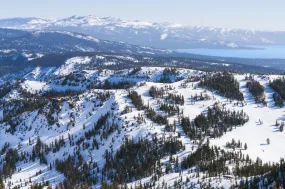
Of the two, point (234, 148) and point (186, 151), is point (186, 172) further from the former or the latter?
point (234, 148)

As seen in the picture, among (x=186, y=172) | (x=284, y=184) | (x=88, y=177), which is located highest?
(x=284, y=184)

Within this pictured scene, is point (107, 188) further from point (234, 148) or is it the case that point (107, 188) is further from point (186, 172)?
point (234, 148)

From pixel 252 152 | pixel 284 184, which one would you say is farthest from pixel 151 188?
pixel 252 152

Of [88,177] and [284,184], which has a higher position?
[284,184]

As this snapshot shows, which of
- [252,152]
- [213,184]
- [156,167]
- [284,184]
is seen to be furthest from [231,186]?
[252,152]

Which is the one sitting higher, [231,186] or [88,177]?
[231,186]

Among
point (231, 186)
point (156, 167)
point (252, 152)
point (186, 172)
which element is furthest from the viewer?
point (252, 152)

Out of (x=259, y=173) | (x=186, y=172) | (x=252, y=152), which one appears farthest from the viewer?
(x=252, y=152)

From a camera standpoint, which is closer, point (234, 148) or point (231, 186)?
point (231, 186)

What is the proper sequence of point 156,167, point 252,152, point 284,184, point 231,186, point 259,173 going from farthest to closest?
point 252,152
point 156,167
point 259,173
point 231,186
point 284,184
